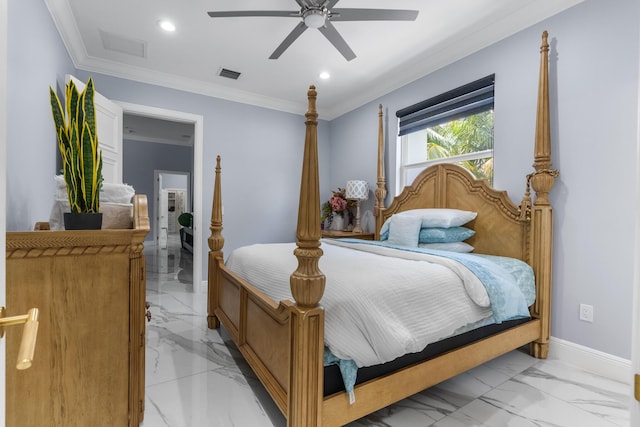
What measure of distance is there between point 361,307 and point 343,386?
348mm

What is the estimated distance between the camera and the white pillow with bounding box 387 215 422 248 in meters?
2.76

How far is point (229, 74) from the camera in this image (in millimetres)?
3736

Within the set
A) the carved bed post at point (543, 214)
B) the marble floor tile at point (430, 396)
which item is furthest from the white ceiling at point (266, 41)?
the marble floor tile at point (430, 396)

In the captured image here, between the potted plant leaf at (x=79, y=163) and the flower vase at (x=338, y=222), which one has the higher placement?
the potted plant leaf at (x=79, y=163)

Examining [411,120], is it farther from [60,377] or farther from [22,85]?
[60,377]

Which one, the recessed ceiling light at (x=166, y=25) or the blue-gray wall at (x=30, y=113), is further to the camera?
the recessed ceiling light at (x=166, y=25)

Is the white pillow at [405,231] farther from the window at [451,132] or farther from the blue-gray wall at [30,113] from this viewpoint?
the blue-gray wall at [30,113]

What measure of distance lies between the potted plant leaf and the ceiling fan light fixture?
1544 millimetres

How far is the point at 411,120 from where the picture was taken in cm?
356

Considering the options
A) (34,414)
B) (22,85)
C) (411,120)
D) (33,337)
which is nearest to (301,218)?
(33,337)

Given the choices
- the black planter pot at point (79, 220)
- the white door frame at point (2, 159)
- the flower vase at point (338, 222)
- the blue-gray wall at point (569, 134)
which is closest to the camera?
the white door frame at point (2, 159)

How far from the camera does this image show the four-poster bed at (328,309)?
125cm

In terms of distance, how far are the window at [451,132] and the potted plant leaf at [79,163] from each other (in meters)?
2.94

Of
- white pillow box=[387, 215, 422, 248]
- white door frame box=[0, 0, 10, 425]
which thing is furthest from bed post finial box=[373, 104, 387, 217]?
white door frame box=[0, 0, 10, 425]
